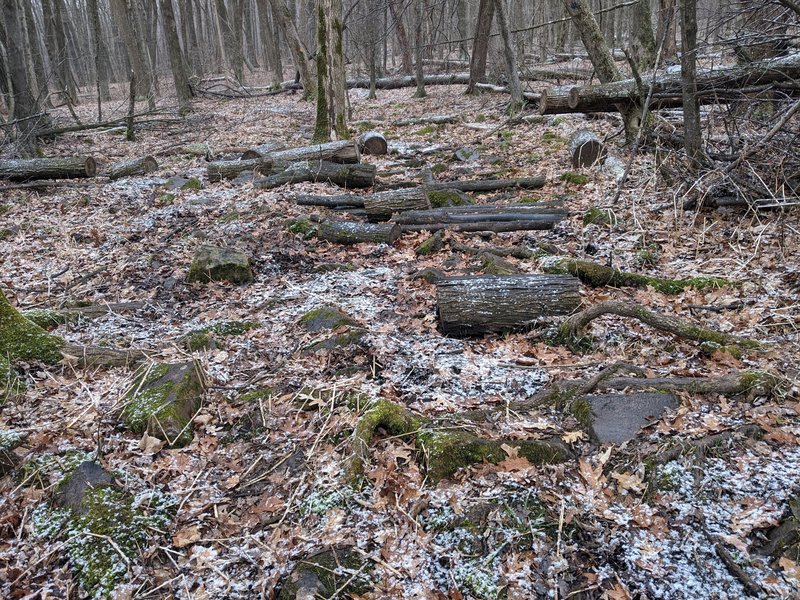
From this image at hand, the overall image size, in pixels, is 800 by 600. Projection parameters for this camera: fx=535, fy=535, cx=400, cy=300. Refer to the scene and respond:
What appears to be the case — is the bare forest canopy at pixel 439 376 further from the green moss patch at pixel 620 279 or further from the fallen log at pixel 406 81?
the fallen log at pixel 406 81

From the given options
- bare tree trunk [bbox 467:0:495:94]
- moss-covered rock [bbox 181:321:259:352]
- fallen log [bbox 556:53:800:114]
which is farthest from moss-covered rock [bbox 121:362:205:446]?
bare tree trunk [bbox 467:0:495:94]

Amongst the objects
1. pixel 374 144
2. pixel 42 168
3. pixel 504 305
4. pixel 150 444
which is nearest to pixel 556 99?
pixel 374 144

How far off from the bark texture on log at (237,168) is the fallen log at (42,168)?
2.55m

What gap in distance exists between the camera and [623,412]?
137 inches

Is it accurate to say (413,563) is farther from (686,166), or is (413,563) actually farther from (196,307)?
(686,166)

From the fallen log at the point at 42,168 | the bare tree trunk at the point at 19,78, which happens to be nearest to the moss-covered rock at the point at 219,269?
the fallen log at the point at 42,168

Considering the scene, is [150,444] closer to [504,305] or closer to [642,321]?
[504,305]

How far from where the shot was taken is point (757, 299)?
15.8 feet

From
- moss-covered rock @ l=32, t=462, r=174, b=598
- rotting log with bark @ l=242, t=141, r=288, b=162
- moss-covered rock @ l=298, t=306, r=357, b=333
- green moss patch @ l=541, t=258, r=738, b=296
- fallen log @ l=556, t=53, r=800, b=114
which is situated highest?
fallen log @ l=556, t=53, r=800, b=114

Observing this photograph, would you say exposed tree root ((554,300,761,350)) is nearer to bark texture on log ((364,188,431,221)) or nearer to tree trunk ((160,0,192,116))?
bark texture on log ((364,188,431,221))

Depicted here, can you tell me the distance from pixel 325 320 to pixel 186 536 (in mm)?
2480

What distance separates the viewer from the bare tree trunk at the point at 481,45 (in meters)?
17.2

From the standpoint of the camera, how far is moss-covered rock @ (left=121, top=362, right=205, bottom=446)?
12.1 ft

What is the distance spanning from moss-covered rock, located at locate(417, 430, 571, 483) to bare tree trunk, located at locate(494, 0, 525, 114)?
41.8ft
